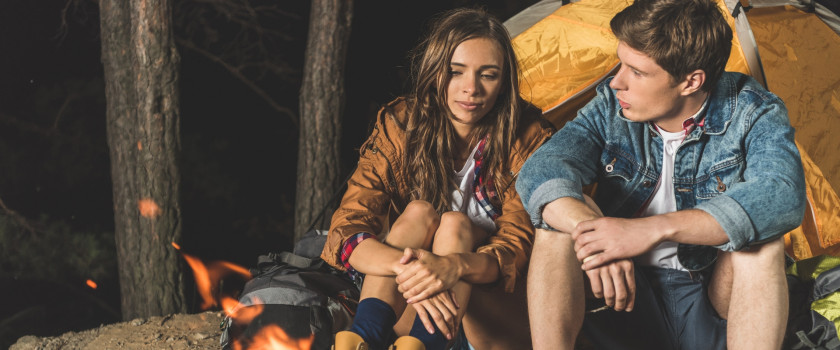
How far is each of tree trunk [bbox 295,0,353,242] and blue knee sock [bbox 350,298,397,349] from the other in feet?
5.30

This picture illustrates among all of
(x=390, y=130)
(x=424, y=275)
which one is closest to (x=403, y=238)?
(x=424, y=275)

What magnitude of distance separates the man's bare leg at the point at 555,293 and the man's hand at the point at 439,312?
21 cm

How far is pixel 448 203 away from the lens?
88.4 inches

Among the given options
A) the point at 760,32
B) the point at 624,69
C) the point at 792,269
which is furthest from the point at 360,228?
the point at 760,32

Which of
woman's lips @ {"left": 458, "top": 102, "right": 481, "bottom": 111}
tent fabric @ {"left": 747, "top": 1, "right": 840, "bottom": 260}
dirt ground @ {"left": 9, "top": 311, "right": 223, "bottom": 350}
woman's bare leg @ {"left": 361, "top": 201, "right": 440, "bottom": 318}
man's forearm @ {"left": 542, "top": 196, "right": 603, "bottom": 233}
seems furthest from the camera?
dirt ground @ {"left": 9, "top": 311, "right": 223, "bottom": 350}

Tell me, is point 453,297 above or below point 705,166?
below

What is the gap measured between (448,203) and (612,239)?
28.7 inches

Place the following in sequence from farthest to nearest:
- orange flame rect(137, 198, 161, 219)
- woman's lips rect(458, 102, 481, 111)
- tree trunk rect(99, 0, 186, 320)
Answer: orange flame rect(137, 198, 161, 219), tree trunk rect(99, 0, 186, 320), woman's lips rect(458, 102, 481, 111)

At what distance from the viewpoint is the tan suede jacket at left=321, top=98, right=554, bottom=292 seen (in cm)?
200

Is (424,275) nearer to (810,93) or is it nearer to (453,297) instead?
(453,297)

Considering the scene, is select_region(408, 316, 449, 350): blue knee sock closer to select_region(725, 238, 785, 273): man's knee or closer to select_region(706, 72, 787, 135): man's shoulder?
select_region(725, 238, 785, 273): man's knee

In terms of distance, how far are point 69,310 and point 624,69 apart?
3.78m

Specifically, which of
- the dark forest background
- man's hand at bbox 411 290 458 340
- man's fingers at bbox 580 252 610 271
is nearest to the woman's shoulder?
man's hand at bbox 411 290 458 340

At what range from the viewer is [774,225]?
5.18ft
